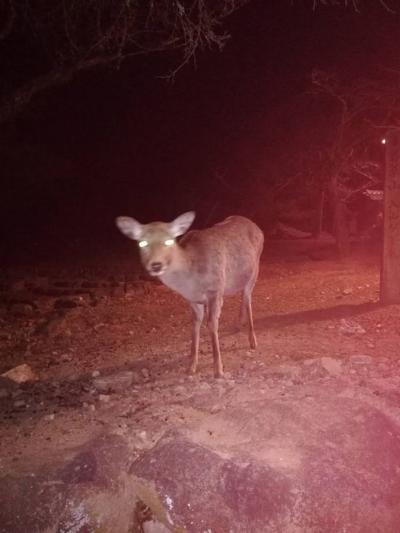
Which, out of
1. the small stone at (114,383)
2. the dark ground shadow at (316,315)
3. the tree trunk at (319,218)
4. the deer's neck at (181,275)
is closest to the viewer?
the small stone at (114,383)

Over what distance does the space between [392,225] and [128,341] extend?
469 cm

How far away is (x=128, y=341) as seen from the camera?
25.2 feet

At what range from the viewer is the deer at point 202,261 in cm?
580

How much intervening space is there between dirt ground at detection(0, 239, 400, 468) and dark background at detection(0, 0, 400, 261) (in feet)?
12.4

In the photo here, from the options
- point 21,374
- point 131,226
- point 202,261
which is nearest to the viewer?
point 131,226

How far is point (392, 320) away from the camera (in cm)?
825

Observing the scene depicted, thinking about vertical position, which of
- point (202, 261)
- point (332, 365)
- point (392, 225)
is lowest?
point (332, 365)

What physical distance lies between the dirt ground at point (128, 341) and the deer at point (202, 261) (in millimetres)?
514

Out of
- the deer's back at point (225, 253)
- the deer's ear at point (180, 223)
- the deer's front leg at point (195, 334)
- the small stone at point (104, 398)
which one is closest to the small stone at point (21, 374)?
the small stone at point (104, 398)

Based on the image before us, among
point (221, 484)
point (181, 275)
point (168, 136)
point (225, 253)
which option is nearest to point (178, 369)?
point (181, 275)

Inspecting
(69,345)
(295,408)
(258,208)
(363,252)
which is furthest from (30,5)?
(258,208)

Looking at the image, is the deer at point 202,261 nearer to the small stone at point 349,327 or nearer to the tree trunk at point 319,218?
the small stone at point 349,327

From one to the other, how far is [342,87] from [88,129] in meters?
15.5

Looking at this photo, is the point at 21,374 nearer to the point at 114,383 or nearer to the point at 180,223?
the point at 114,383
